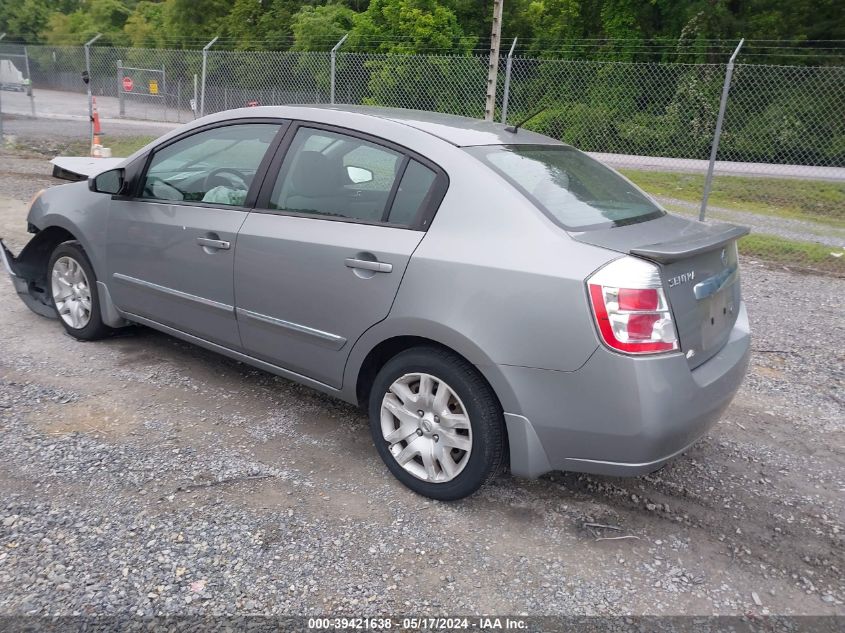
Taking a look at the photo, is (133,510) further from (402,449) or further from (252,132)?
(252,132)

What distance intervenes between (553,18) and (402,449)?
86.1 ft

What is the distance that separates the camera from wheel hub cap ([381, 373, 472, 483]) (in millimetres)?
3080

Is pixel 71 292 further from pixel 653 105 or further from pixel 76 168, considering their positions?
pixel 653 105

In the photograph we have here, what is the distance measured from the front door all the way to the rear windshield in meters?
1.32

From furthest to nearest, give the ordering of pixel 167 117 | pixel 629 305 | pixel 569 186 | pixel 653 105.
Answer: pixel 167 117
pixel 653 105
pixel 569 186
pixel 629 305

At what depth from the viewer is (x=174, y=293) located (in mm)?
4117

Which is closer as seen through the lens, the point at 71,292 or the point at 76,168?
the point at 71,292

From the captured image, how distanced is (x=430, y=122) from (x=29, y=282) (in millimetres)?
3451

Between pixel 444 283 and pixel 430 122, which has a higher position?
pixel 430 122

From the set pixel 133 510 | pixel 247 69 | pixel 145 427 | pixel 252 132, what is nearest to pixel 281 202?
pixel 252 132

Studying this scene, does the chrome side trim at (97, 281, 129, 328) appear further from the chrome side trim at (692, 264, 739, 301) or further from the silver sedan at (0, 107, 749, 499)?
the chrome side trim at (692, 264, 739, 301)

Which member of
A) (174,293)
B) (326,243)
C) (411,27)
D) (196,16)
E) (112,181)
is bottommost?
(174,293)

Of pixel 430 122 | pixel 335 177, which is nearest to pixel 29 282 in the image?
pixel 335 177

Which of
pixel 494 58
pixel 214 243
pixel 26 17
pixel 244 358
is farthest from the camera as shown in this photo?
pixel 26 17
